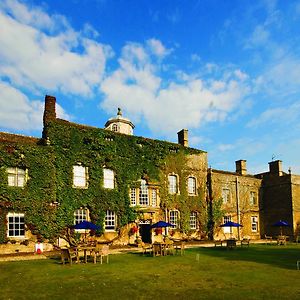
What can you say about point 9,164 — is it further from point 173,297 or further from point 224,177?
point 224,177

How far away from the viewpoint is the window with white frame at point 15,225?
23.6 metres

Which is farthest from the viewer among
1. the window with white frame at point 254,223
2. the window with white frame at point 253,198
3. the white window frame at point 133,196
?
the window with white frame at point 253,198

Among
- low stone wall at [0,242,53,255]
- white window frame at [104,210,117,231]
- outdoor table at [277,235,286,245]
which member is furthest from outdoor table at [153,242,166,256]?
outdoor table at [277,235,286,245]

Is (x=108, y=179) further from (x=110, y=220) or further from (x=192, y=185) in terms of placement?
(x=192, y=185)

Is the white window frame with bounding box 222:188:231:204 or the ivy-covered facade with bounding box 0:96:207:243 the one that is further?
the white window frame with bounding box 222:188:231:204

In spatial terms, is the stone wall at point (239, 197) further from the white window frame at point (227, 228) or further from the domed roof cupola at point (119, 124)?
the domed roof cupola at point (119, 124)

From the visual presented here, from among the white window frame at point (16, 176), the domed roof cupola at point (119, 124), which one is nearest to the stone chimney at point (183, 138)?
the domed roof cupola at point (119, 124)

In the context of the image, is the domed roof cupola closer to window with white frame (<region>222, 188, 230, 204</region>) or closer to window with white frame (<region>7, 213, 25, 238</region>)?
window with white frame (<region>222, 188, 230, 204</region>)

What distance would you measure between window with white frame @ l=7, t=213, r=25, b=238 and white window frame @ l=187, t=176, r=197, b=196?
1666 centimetres

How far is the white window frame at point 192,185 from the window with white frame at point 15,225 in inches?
656

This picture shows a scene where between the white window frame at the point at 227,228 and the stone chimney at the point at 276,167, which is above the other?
the stone chimney at the point at 276,167

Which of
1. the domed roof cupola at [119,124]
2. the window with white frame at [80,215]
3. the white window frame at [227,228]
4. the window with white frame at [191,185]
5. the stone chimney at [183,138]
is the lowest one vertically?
the white window frame at [227,228]

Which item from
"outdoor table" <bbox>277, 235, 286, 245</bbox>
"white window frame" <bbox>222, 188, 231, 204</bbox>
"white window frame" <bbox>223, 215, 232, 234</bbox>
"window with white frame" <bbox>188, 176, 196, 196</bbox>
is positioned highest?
"window with white frame" <bbox>188, 176, 196, 196</bbox>

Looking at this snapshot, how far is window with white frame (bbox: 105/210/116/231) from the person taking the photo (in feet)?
92.5
